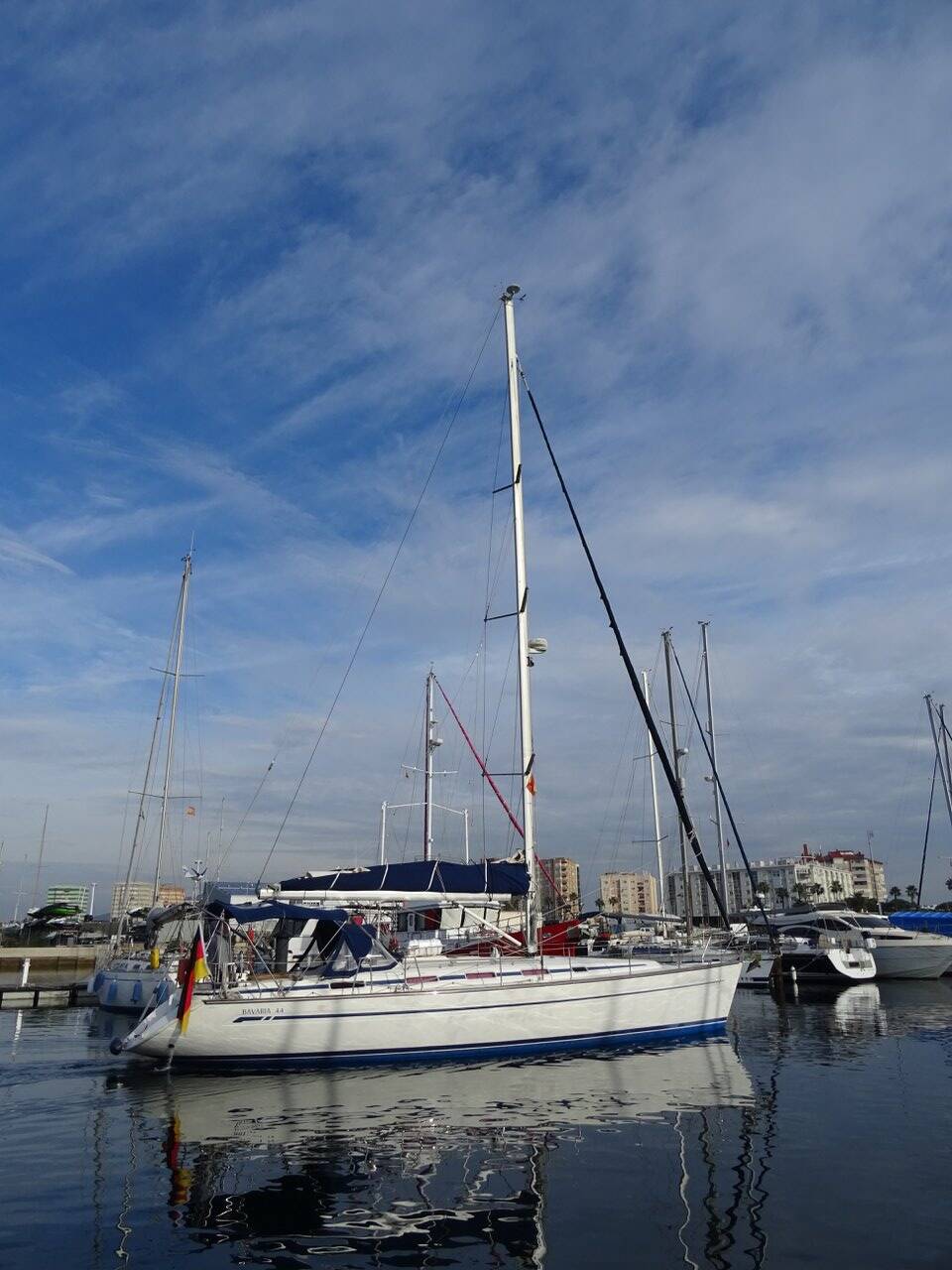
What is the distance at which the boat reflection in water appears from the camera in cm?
916

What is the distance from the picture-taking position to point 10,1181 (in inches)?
435

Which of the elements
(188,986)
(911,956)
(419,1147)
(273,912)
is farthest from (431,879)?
(911,956)

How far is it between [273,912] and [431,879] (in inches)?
155

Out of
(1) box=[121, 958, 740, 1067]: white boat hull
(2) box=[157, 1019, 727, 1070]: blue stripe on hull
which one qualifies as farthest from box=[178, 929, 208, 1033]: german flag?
(2) box=[157, 1019, 727, 1070]: blue stripe on hull

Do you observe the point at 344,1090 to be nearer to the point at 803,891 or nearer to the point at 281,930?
the point at 281,930

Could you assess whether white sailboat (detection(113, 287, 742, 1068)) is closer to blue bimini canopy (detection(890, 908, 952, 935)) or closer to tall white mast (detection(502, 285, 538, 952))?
tall white mast (detection(502, 285, 538, 952))

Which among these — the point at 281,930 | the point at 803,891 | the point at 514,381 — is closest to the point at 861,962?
the point at 281,930

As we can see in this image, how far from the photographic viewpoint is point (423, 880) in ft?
69.0

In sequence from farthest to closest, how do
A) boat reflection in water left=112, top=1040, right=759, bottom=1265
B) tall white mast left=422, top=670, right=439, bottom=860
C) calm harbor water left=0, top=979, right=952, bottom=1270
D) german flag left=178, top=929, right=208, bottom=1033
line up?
tall white mast left=422, top=670, right=439, bottom=860 → german flag left=178, top=929, right=208, bottom=1033 → boat reflection in water left=112, top=1040, right=759, bottom=1265 → calm harbor water left=0, top=979, right=952, bottom=1270

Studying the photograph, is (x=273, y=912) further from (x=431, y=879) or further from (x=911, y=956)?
(x=911, y=956)

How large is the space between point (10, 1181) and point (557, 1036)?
11.4 meters

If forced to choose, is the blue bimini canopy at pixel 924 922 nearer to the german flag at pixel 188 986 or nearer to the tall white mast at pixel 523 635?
the tall white mast at pixel 523 635

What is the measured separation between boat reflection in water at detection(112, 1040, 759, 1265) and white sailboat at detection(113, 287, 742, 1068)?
0.57 metres

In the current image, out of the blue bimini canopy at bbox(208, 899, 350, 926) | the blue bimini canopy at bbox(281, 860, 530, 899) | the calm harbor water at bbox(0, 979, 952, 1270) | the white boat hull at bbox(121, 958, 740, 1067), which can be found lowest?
the calm harbor water at bbox(0, 979, 952, 1270)
